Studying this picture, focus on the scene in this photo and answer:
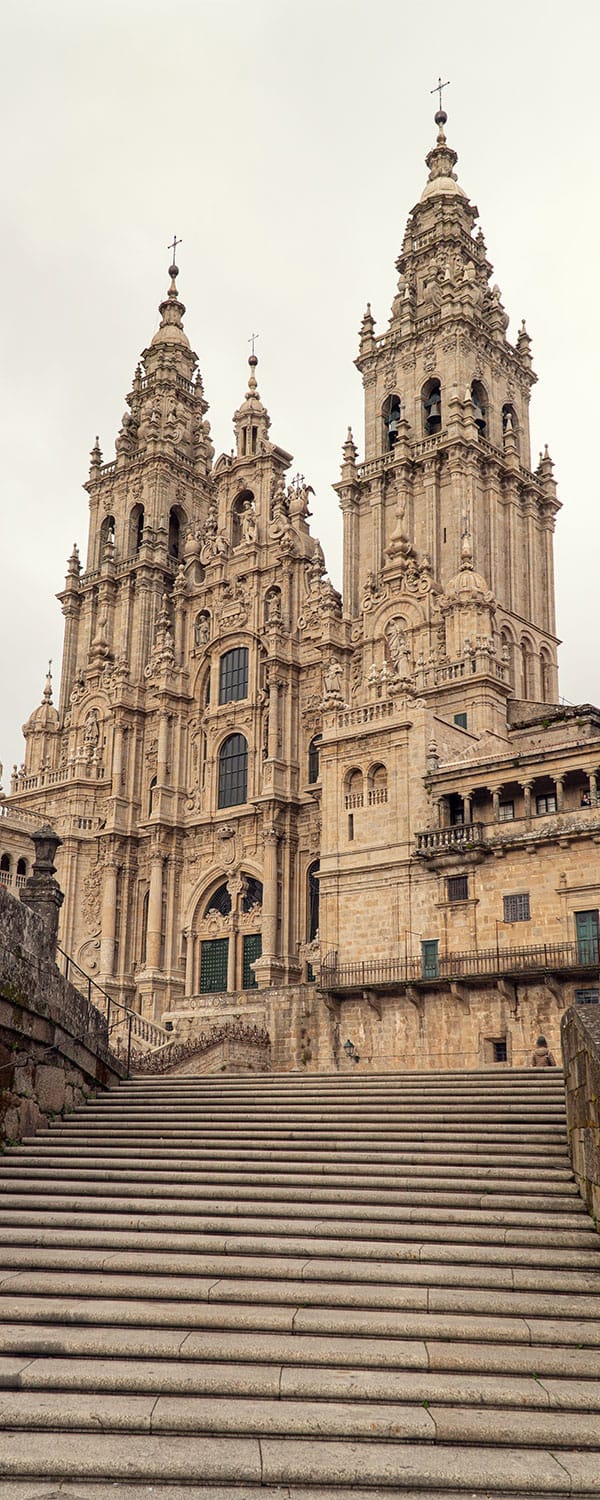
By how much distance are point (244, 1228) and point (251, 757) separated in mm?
36690

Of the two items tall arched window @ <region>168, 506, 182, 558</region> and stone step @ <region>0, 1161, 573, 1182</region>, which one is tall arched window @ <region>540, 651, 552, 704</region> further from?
stone step @ <region>0, 1161, 573, 1182</region>

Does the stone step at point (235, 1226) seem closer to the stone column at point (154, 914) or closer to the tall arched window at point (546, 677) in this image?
the tall arched window at point (546, 677)

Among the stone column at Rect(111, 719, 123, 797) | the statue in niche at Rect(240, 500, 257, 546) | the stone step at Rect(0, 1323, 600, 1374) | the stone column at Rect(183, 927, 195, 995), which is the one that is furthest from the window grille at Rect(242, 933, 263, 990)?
the stone step at Rect(0, 1323, 600, 1374)

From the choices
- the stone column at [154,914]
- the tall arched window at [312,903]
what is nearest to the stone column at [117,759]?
the stone column at [154,914]

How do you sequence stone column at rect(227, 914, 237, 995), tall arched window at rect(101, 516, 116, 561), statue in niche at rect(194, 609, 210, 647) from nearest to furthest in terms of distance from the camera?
stone column at rect(227, 914, 237, 995), statue in niche at rect(194, 609, 210, 647), tall arched window at rect(101, 516, 116, 561)

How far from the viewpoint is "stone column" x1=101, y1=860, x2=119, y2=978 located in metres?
48.9

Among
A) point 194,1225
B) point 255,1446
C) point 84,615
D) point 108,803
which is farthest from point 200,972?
point 255,1446

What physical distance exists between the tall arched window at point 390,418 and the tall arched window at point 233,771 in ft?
43.5

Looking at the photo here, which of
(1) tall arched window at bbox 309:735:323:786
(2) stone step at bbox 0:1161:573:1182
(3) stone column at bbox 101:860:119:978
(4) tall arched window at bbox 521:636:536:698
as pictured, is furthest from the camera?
(3) stone column at bbox 101:860:119:978

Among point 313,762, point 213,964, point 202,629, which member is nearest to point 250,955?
point 213,964

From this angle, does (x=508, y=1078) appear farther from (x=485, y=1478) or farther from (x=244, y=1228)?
(x=485, y=1478)

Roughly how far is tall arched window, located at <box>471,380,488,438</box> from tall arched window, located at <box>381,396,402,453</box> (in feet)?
9.96

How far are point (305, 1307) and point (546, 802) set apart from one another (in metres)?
23.0

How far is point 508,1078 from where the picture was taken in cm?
1827
